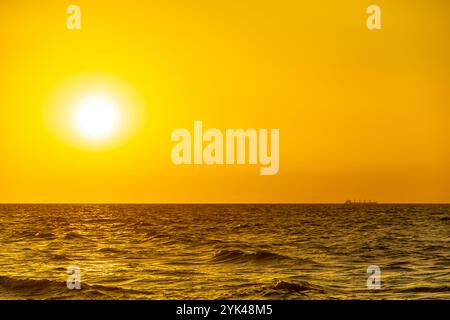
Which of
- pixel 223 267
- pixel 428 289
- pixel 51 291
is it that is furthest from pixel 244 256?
pixel 51 291

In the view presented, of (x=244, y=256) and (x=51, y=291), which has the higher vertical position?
(x=51, y=291)

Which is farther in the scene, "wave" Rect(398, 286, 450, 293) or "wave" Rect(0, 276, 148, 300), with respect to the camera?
"wave" Rect(398, 286, 450, 293)

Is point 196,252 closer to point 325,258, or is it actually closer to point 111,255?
point 111,255

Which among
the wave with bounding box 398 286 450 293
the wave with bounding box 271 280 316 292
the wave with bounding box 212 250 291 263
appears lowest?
the wave with bounding box 212 250 291 263

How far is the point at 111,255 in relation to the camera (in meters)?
34.3

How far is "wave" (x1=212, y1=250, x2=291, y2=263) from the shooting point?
3162 centimetres

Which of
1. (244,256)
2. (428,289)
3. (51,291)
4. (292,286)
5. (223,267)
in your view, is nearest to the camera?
(51,291)

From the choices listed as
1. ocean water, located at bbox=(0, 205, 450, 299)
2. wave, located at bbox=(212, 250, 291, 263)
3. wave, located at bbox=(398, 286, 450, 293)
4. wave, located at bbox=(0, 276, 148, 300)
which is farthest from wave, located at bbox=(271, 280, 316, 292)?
wave, located at bbox=(212, 250, 291, 263)

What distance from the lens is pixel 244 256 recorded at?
3328cm

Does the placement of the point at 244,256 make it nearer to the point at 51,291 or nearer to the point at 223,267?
the point at 223,267

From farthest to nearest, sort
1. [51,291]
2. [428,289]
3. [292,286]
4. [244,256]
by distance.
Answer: [244,256]
[292,286]
[428,289]
[51,291]

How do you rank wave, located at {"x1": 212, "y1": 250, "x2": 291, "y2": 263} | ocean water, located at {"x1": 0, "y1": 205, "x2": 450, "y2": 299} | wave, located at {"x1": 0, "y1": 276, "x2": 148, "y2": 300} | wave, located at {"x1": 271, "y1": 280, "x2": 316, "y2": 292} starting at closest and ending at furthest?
wave, located at {"x1": 0, "y1": 276, "x2": 148, "y2": 300}
ocean water, located at {"x1": 0, "y1": 205, "x2": 450, "y2": 299}
wave, located at {"x1": 271, "y1": 280, "x2": 316, "y2": 292}
wave, located at {"x1": 212, "y1": 250, "x2": 291, "y2": 263}

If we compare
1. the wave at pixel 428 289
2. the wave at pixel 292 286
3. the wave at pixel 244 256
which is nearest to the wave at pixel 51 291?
the wave at pixel 292 286

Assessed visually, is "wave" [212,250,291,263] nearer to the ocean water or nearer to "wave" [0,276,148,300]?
the ocean water
